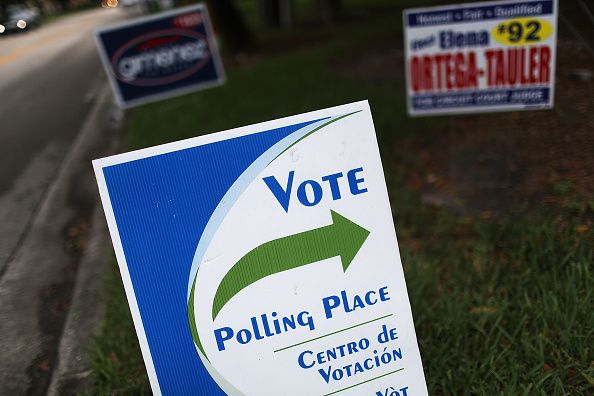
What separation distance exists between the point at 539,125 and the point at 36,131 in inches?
290

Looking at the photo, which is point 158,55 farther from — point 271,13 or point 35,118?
point 271,13

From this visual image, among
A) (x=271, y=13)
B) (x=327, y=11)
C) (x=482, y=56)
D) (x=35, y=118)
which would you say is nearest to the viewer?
(x=482, y=56)

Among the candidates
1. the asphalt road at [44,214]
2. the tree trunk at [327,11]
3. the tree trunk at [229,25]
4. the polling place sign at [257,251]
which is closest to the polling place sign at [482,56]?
the polling place sign at [257,251]

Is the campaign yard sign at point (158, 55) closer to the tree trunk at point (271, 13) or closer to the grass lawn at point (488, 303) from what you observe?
the grass lawn at point (488, 303)

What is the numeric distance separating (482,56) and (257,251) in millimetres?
3220

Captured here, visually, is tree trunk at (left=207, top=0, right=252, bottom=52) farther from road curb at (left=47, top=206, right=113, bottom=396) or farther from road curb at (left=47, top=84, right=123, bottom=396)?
road curb at (left=47, top=206, right=113, bottom=396)

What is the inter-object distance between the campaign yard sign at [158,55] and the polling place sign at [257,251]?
14.7 ft

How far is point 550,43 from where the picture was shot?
4211 mm

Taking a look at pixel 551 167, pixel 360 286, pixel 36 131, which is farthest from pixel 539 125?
pixel 36 131

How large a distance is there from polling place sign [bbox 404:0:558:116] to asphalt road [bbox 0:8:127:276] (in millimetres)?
3665

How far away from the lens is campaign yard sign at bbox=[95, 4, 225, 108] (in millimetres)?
6094

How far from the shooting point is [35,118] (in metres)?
10.3

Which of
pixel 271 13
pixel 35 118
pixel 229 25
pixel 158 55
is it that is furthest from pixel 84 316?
pixel 271 13

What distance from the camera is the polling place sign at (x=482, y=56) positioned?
4261 mm
